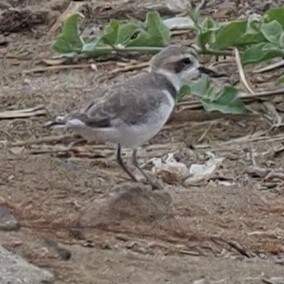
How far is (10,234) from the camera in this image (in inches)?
223

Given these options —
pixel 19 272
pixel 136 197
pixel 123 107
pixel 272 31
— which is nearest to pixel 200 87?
pixel 272 31

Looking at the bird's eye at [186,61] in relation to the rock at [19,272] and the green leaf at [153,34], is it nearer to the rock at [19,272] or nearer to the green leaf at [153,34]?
the green leaf at [153,34]

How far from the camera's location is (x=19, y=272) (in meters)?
5.05

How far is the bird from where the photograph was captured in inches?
251

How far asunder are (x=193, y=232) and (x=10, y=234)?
81 centimetres

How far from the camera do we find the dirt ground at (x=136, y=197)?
543 cm

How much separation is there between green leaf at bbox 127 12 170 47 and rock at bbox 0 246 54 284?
8.99 ft

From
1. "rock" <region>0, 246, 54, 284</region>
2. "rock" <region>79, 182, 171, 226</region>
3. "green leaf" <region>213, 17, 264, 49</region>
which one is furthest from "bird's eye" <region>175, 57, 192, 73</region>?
"rock" <region>0, 246, 54, 284</region>

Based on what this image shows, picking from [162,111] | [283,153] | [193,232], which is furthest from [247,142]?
[193,232]

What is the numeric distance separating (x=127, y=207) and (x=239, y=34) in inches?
75.1

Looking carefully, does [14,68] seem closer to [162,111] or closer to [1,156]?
[1,156]

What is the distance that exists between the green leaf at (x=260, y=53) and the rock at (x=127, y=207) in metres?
1.58

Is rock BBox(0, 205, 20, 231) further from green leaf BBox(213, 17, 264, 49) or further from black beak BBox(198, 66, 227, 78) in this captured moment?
green leaf BBox(213, 17, 264, 49)

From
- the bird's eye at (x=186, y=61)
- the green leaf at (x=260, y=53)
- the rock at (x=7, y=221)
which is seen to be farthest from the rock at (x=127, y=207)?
the green leaf at (x=260, y=53)
